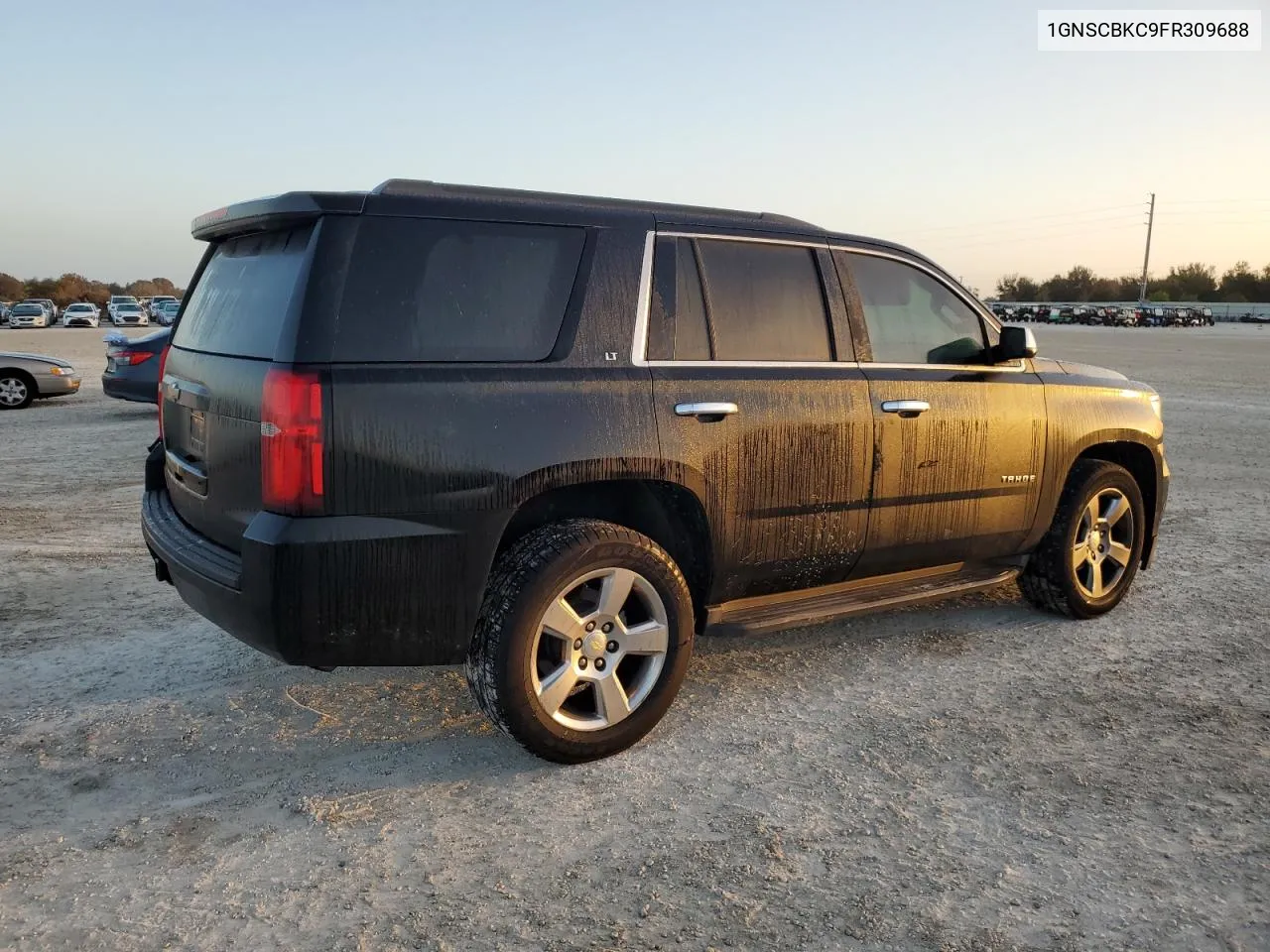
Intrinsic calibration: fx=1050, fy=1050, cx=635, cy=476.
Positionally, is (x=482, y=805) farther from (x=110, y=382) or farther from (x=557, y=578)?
(x=110, y=382)

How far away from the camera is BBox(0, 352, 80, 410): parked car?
1546cm

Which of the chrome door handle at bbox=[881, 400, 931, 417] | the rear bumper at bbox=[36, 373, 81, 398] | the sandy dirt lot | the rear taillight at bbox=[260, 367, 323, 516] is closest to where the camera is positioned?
the sandy dirt lot

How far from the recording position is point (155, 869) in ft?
9.71

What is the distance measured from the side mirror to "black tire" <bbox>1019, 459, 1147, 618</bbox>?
862 millimetres

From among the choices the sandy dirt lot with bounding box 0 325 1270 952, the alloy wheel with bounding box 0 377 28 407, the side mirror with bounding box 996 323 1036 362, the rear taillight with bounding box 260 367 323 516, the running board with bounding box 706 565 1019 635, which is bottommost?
the sandy dirt lot with bounding box 0 325 1270 952

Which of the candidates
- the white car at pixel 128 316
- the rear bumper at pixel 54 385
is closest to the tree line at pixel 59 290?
the white car at pixel 128 316

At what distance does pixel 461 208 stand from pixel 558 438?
2.76 ft

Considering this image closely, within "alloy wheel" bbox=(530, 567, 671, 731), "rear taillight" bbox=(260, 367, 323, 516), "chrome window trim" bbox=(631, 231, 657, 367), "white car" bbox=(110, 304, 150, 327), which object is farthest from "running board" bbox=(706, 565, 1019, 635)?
"white car" bbox=(110, 304, 150, 327)

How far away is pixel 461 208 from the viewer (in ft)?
11.6

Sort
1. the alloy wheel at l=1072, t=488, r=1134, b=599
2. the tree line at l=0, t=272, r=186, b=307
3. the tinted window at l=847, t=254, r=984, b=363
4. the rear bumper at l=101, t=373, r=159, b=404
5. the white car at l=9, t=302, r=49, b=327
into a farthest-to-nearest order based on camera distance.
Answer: the tree line at l=0, t=272, r=186, b=307
the white car at l=9, t=302, r=49, b=327
the rear bumper at l=101, t=373, r=159, b=404
the alloy wheel at l=1072, t=488, r=1134, b=599
the tinted window at l=847, t=254, r=984, b=363

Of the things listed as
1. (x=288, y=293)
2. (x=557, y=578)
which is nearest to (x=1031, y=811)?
(x=557, y=578)

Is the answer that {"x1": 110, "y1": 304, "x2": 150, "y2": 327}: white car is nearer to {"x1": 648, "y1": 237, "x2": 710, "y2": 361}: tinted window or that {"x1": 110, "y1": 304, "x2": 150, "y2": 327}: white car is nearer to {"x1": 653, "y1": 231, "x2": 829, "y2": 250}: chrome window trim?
{"x1": 653, "y1": 231, "x2": 829, "y2": 250}: chrome window trim

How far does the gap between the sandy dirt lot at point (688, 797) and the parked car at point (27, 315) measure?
60.2m

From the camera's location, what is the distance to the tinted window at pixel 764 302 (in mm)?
4137
